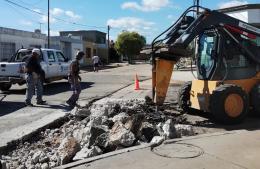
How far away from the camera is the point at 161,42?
420 inches

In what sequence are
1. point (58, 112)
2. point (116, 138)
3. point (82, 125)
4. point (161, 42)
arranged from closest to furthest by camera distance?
point (116, 138) → point (82, 125) → point (161, 42) → point (58, 112)

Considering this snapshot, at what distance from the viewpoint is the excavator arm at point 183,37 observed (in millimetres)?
10258

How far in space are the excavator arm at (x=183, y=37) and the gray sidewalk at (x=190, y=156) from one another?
270cm

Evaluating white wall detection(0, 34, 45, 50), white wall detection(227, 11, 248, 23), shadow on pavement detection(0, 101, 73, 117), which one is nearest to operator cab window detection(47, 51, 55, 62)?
shadow on pavement detection(0, 101, 73, 117)

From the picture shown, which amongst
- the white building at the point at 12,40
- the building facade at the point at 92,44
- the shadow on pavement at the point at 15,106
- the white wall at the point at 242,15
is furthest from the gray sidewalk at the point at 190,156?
the building facade at the point at 92,44

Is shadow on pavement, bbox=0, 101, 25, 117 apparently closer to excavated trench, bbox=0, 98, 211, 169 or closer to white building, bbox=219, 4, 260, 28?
excavated trench, bbox=0, 98, 211, 169

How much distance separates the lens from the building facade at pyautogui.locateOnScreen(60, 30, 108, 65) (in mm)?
63319

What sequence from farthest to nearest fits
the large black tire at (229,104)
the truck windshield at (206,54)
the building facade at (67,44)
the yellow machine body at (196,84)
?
1. the building facade at (67,44)
2. the truck windshield at (206,54)
3. the yellow machine body at (196,84)
4. the large black tire at (229,104)

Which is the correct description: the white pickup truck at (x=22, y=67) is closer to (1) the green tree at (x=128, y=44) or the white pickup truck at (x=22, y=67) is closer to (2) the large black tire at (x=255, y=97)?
(2) the large black tire at (x=255, y=97)

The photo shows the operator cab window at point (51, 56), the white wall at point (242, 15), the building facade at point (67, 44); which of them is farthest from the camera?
the building facade at point (67, 44)

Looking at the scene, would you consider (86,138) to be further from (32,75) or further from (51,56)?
(51,56)

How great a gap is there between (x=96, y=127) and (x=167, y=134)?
1.38 metres

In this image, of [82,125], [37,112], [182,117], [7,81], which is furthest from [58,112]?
[7,81]

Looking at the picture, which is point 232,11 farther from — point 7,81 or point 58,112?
point 58,112
